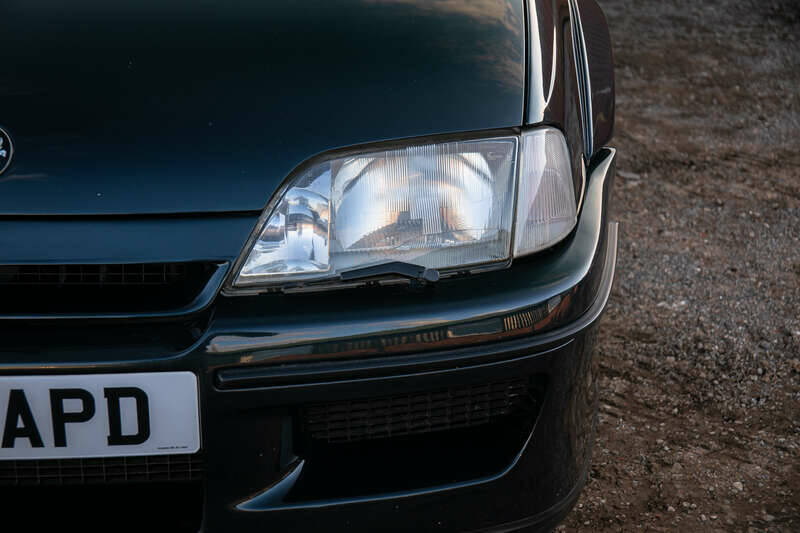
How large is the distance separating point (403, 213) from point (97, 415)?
19.2 inches

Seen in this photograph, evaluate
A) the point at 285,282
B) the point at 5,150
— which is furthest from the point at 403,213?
the point at 5,150

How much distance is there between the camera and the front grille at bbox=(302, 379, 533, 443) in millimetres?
1230

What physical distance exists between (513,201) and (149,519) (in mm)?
673

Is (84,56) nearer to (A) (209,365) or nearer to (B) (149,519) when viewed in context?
(A) (209,365)

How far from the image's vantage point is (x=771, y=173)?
3.82 metres

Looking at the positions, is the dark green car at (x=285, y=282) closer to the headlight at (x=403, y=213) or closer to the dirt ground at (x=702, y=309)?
the headlight at (x=403, y=213)

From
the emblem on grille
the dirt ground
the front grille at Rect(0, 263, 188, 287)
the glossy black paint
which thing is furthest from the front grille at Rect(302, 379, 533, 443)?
the dirt ground

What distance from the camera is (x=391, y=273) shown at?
1214 mm

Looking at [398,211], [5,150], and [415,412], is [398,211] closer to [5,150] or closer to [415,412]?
[415,412]

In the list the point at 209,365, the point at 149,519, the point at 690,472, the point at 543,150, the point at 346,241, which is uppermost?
the point at 543,150

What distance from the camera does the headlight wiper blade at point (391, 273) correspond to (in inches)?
47.8

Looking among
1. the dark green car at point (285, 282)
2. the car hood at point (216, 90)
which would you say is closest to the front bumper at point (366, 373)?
the dark green car at point (285, 282)

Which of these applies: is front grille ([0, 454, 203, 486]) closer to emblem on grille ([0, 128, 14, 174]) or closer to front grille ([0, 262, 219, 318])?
front grille ([0, 262, 219, 318])

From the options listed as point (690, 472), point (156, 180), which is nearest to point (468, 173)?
point (156, 180)
